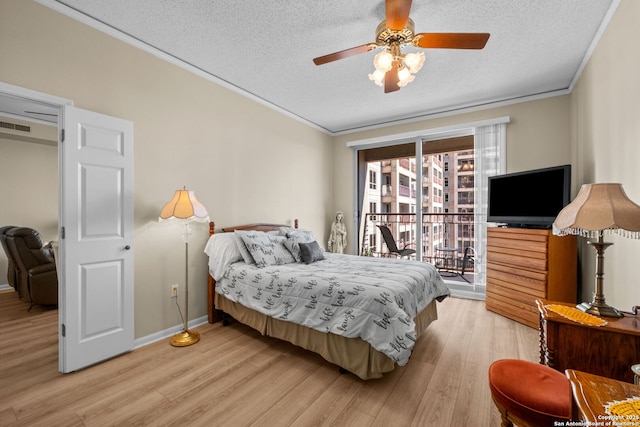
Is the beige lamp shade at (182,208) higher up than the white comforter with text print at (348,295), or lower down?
higher up

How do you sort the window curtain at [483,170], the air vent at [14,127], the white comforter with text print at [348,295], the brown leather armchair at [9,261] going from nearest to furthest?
1. the white comforter with text print at [348,295]
2. the brown leather armchair at [9,261]
3. the window curtain at [483,170]
4. the air vent at [14,127]

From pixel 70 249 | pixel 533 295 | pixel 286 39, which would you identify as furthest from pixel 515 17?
pixel 70 249

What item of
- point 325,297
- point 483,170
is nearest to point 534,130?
point 483,170

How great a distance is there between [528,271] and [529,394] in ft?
7.81

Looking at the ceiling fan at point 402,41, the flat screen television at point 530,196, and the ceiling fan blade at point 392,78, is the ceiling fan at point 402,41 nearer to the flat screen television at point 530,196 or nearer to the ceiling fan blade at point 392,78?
the ceiling fan blade at point 392,78

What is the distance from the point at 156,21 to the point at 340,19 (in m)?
1.59

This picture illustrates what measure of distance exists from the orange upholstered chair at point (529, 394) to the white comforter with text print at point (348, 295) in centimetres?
64

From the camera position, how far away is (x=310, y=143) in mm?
4930

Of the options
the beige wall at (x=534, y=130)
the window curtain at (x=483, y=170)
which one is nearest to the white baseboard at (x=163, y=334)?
the window curtain at (x=483, y=170)

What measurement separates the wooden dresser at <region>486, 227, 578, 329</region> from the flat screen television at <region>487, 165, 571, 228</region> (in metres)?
0.20

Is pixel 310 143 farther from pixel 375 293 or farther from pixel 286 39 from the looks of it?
pixel 375 293

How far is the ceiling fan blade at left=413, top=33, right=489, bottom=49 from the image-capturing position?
1817mm

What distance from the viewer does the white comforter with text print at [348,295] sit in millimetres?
1913

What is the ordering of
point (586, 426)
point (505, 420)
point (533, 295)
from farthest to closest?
point (533, 295)
point (505, 420)
point (586, 426)
